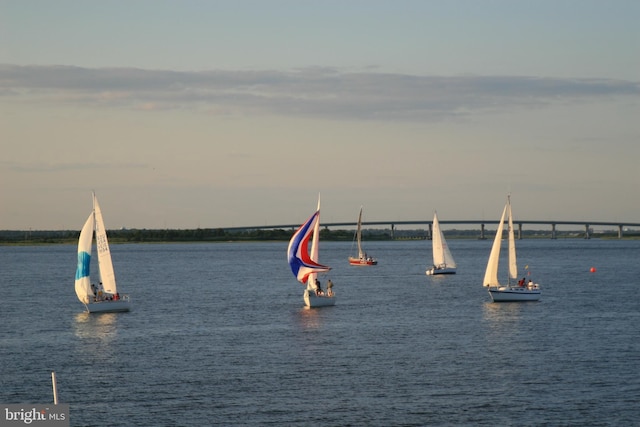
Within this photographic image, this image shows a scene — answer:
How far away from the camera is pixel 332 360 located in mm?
59469

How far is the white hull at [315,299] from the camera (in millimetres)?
88688

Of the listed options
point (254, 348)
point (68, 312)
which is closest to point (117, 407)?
point (254, 348)

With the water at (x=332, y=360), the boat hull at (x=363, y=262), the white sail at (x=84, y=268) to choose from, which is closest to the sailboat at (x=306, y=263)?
the water at (x=332, y=360)

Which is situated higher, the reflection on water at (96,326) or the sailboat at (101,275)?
the sailboat at (101,275)

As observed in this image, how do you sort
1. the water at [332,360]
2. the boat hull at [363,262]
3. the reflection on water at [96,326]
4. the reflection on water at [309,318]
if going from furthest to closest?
the boat hull at [363,262], the reflection on water at [309,318], the reflection on water at [96,326], the water at [332,360]

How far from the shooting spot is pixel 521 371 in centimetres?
5534

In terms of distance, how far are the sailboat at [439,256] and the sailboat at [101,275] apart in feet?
232

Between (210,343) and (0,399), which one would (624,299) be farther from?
(0,399)

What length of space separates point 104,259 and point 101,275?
1.95 meters

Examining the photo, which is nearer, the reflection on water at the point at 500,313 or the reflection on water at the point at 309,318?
the reflection on water at the point at 309,318

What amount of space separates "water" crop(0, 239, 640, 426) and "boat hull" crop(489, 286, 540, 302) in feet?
4.02

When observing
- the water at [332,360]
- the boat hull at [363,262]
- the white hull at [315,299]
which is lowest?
the water at [332,360]

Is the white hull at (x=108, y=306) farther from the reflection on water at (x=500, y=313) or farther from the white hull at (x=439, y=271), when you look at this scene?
the white hull at (x=439, y=271)

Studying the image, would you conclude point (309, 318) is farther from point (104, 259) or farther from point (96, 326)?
point (104, 259)
